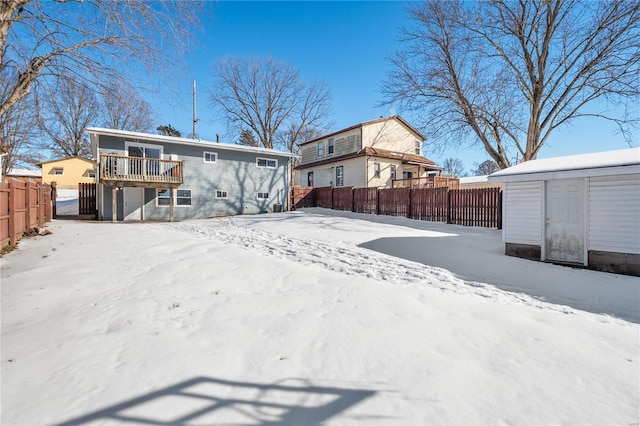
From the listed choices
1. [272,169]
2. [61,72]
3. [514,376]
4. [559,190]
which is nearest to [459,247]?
[559,190]

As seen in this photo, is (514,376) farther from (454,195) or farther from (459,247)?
(454,195)

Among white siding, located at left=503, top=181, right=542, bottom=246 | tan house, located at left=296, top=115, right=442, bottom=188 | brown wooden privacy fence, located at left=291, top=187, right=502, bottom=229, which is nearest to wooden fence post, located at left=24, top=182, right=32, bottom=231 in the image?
white siding, located at left=503, top=181, right=542, bottom=246

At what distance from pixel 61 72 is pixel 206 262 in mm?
5571

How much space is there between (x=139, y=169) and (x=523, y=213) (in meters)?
15.6

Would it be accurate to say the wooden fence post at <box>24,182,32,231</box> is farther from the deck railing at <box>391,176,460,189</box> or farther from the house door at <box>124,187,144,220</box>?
the deck railing at <box>391,176,460,189</box>

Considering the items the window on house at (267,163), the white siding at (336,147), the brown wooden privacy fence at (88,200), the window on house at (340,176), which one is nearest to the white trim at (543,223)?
the window on house at (267,163)

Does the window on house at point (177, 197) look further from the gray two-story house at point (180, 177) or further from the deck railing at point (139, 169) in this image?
the deck railing at point (139, 169)

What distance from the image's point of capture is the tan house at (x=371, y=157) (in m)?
21.8

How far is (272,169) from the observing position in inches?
754

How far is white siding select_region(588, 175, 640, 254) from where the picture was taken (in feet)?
18.7

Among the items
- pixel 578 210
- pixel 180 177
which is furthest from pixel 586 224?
pixel 180 177

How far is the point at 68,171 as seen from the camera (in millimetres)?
30250

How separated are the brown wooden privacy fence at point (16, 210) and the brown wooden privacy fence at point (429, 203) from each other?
1450cm

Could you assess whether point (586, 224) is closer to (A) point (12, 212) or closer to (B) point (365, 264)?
(B) point (365, 264)
